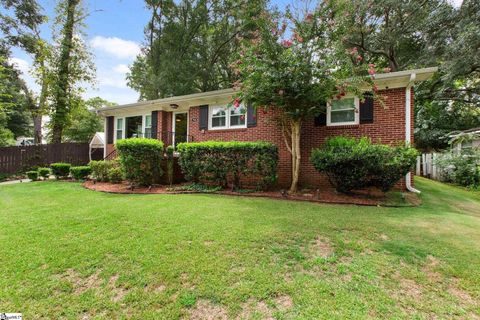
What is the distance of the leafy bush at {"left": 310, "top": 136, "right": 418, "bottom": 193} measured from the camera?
17.6ft

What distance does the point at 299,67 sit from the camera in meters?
5.79

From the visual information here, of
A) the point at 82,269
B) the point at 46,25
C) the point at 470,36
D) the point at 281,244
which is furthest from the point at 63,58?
the point at 470,36

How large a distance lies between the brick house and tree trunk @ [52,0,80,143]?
4537 mm

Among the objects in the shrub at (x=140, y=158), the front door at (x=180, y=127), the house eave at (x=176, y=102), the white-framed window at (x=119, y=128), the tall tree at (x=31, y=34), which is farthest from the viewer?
the tall tree at (x=31, y=34)

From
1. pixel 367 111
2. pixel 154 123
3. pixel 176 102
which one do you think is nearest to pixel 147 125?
pixel 154 123

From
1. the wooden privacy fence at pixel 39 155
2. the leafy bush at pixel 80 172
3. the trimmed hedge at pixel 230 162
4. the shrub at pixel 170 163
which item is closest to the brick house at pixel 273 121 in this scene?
the trimmed hedge at pixel 230 162

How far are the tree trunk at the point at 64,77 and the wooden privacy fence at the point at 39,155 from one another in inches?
81.2

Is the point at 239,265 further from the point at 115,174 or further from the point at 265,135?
the point at 115,174

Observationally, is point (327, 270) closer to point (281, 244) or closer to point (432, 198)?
point (281, 244)

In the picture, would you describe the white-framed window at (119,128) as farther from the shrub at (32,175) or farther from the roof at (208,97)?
the shrub at (32,175)

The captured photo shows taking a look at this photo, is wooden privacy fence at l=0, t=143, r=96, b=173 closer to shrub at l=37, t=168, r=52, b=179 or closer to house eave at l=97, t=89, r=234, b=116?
shrub at l=37, t=168, r=52, b=179

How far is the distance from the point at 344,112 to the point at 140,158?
684 cm

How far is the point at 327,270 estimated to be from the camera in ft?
8.13

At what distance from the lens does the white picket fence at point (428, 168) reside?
10.7m
